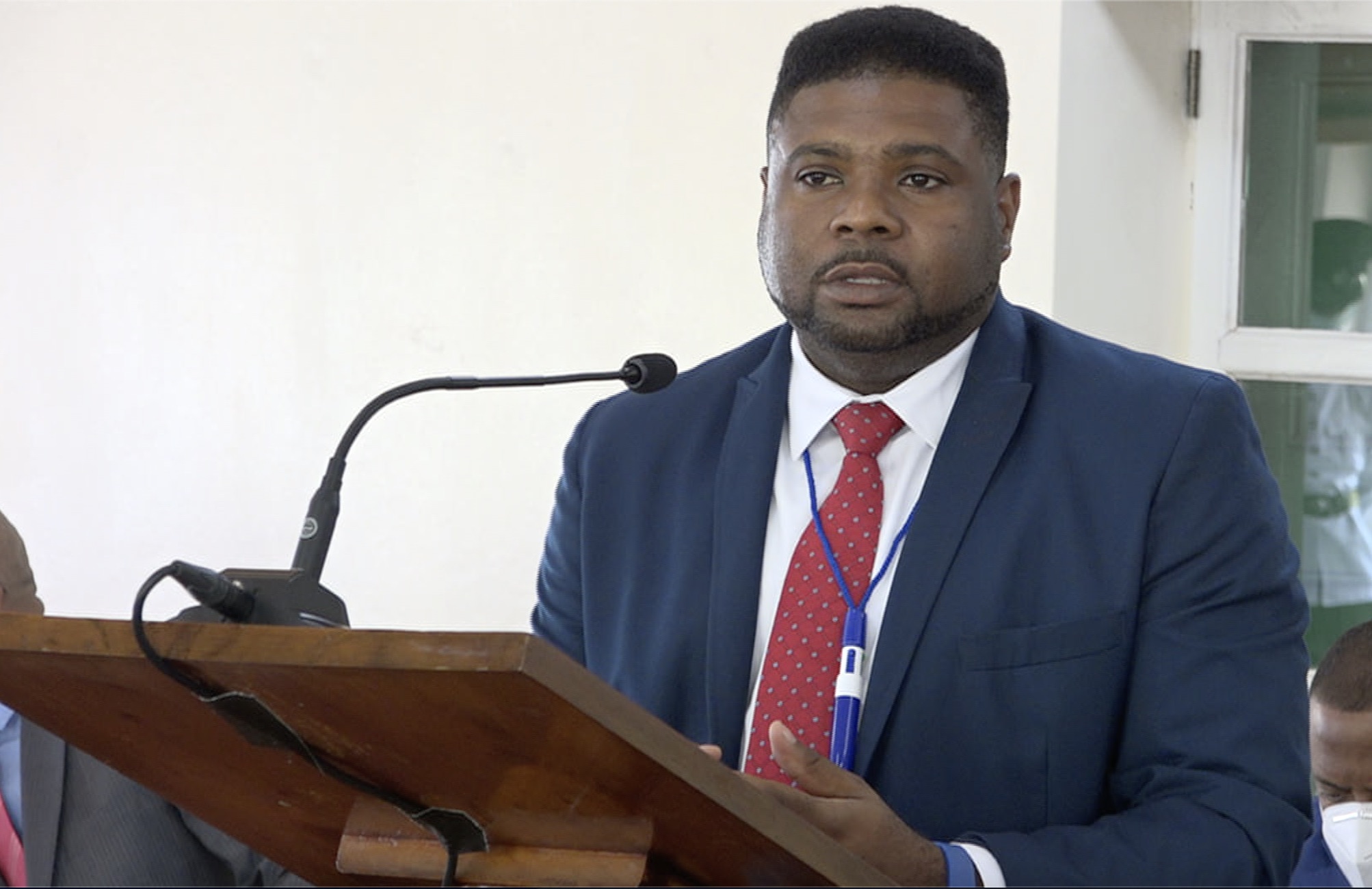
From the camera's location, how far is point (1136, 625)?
2074 mm

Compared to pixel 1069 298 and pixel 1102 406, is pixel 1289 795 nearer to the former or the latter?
pixel 1102 406

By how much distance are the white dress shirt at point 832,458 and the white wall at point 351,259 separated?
1.73 metres

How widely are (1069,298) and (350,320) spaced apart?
1638 mm

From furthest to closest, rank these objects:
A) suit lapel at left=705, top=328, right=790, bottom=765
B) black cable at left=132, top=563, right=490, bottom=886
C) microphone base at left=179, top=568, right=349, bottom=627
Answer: suit lapel at left=705, top=328, right=790, bottom=765 → microphone base at left=179, top=568, right=349, bottom=627 → black cable at left=132, top=563, right=490, bottom=886

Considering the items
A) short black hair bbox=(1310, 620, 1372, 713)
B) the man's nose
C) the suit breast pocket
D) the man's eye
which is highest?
the man's eye

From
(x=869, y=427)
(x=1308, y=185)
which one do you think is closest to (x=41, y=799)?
(x=869, y=427)

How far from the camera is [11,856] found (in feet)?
10.5

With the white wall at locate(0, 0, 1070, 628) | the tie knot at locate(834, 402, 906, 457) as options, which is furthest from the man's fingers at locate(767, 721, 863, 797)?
the white wall at locate(0, 0, 1070, 628)

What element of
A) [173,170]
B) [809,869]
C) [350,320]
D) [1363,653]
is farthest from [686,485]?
[173,170]

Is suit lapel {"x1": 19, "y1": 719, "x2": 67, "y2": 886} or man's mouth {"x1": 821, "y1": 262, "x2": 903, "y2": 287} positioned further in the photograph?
suit lapel {"x1": 19, "y1": 719, "x2": 67, "y2": 886}

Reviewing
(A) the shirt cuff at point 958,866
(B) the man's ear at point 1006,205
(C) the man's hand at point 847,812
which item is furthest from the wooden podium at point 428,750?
(B) the man's ear at point 1006,205

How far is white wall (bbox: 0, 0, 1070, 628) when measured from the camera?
13.5 feet

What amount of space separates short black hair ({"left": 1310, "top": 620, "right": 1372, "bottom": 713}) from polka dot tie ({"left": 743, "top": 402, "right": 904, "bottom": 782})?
1.47 metres

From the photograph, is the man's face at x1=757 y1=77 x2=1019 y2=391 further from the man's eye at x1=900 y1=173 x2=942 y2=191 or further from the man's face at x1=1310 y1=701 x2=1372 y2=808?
the man's face at x1=1310 y1=701 x2=1372 y2=808
